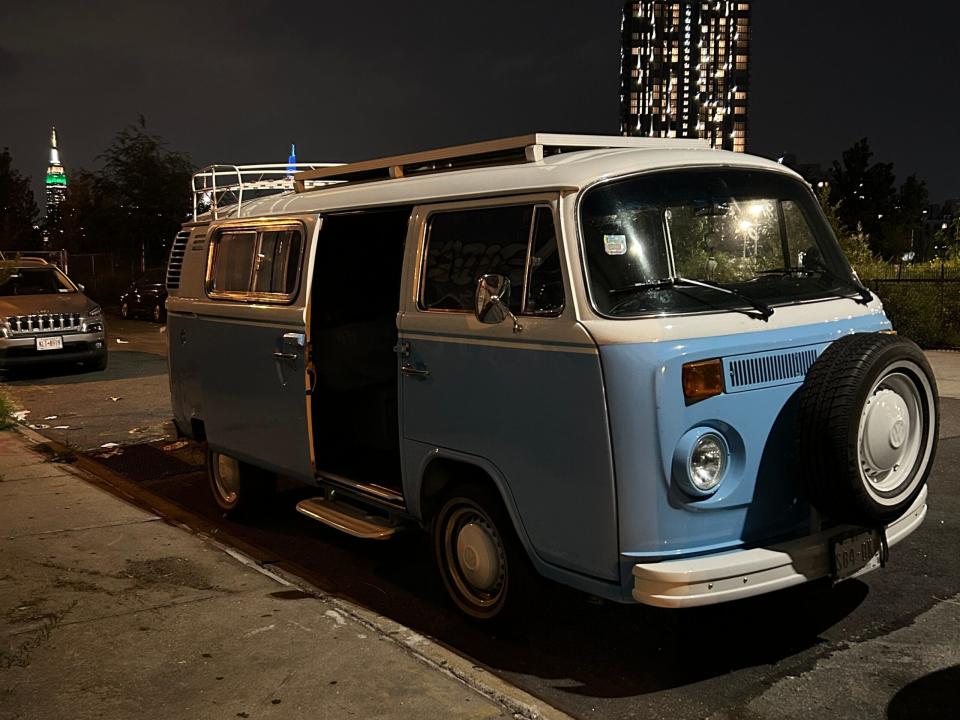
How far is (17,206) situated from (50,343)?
166 ft

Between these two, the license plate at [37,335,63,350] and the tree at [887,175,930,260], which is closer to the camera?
the license plate at [37,335,63,350]

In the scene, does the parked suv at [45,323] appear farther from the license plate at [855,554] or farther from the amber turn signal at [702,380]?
the license plate at [855,554]

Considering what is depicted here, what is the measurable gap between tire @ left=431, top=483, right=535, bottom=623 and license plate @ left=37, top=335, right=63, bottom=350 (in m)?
11.8

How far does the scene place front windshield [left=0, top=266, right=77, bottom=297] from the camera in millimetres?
16156

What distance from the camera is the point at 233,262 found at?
24.0 feet

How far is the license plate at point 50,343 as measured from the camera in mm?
15375

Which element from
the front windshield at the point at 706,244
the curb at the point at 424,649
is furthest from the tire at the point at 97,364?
the front windshield at the point at 706,244

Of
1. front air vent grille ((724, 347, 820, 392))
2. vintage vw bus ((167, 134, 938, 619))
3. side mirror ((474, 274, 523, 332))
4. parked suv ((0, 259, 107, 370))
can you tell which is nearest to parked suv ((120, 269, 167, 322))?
parked suv ((0, 259, 107, 370))

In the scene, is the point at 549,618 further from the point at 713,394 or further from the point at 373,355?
the point at 373,355

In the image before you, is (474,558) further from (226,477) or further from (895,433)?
(226,477)

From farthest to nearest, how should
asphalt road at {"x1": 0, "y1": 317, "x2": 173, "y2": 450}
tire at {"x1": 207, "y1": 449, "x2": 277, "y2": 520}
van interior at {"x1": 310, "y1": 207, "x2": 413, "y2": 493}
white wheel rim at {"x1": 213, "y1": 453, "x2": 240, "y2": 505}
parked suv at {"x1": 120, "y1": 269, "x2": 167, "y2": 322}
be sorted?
parked suv at {"x1": 120, "y1": 269, "x2": 167, "y2": 322} → asphalt road at {"x1": 0, "y1": 317, "x2": 173, "y2": 450} → white wheel rim at {"x1": 213, "y1": 453, "x2": 240, "y2": 505} → tire at {"x1": 207, "y1": 449, "x2": 277, "y2": 520} → van interior at {"x1": 310, "y1": 207, "x2": 413, "y2": 493}

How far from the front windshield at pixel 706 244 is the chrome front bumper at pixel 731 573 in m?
1.05

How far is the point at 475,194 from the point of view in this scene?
5.08 meters

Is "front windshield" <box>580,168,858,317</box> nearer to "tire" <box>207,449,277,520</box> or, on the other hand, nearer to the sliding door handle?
the sliding door handle
